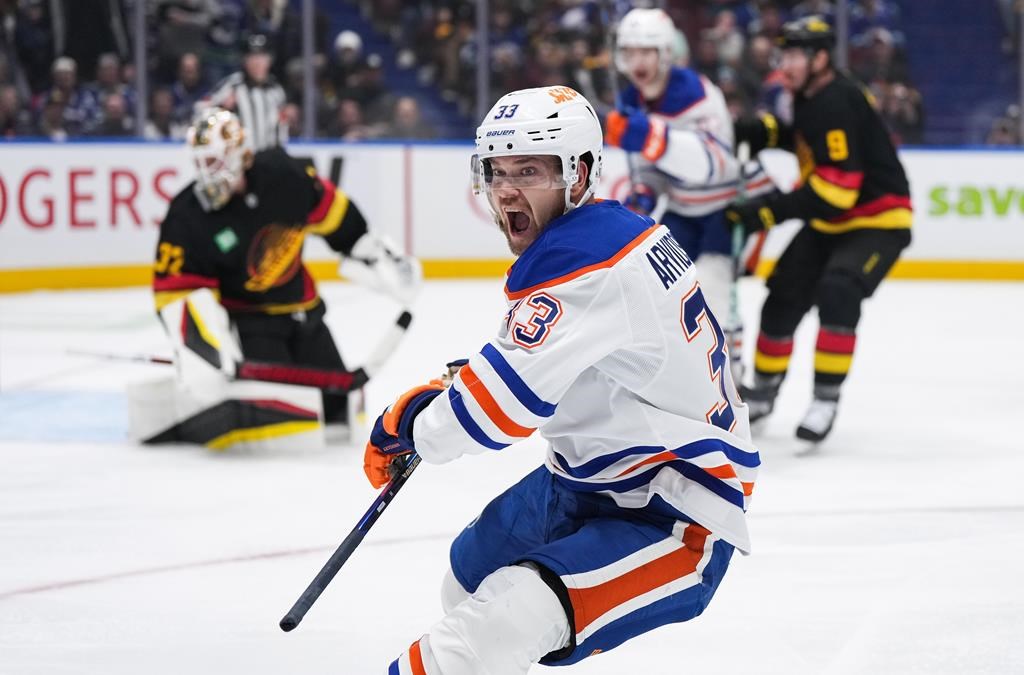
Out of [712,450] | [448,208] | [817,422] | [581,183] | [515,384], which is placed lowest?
[448,208]

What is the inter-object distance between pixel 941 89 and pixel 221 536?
7366 mm

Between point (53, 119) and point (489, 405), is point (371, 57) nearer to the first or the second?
point (53, 119)

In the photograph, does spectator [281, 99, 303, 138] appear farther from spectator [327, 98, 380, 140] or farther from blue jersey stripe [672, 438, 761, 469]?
blue jersey stripe [672, 438, 761, 469]

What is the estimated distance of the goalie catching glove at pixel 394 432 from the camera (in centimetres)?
214

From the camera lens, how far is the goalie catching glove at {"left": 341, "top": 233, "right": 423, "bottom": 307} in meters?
5.01

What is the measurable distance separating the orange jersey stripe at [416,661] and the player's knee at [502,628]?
22 mm

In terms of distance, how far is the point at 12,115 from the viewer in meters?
8.83

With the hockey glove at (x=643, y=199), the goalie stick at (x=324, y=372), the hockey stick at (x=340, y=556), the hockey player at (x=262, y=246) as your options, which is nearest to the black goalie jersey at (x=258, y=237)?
the hockey player at (x=262, y=246)

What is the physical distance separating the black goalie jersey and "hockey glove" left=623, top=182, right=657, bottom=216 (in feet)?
2.83

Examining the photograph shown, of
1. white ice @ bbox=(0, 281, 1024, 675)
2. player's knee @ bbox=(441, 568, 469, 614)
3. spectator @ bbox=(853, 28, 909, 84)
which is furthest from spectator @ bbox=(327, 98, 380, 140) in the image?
player's knee @ bbox=(441, 568, 469, 614)

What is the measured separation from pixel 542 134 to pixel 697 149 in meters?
2.82

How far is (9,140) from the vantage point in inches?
328

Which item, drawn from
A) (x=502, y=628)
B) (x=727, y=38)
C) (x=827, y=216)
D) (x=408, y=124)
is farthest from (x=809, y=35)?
(x=727, y=38)

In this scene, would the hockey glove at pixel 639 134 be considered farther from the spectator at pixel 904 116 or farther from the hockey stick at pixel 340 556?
the spectator at pixel 904 116
